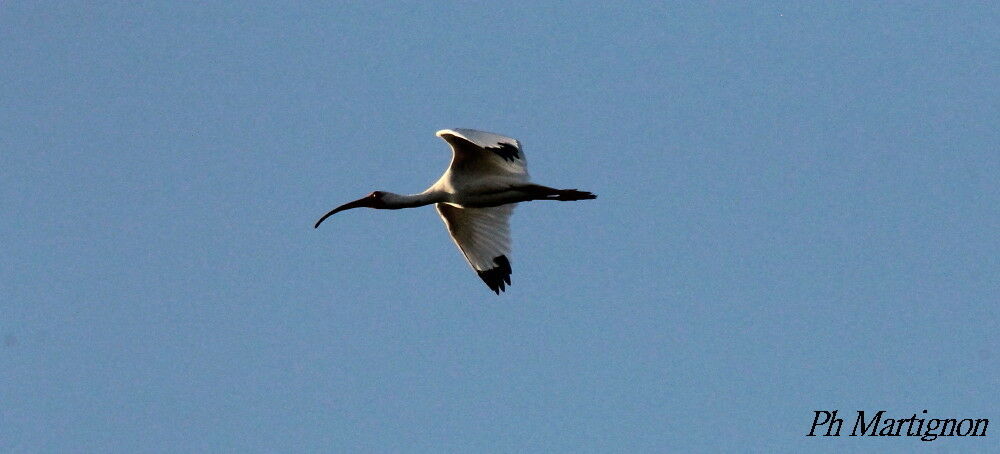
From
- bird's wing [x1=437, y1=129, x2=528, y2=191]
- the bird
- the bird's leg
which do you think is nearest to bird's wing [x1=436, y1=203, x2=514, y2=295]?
the bird

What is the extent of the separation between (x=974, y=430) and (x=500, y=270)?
6409 millimetres

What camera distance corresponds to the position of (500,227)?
23.0 meters

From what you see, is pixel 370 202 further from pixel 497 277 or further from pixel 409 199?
pixel 497 277

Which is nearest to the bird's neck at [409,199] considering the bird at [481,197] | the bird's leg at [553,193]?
the bird at [481,197]

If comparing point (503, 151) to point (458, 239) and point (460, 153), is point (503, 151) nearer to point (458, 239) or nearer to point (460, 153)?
point (460, 153)

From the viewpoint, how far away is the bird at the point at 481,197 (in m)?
21.0

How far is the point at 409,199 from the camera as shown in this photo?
879 inches

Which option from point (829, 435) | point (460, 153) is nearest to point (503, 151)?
point (460, 153)

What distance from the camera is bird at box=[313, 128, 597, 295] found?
21.0m

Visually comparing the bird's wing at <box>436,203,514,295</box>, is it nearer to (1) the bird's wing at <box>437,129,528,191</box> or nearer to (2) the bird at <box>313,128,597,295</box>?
(2) the bird at <box>313,128,597,295</box>

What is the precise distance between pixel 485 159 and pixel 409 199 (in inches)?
57.8

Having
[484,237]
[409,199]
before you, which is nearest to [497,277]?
[484,237]

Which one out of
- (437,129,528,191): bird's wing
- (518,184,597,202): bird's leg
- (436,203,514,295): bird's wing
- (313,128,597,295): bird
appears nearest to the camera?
(437,129,528,191): bird's wing

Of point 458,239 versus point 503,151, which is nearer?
point 503,151
